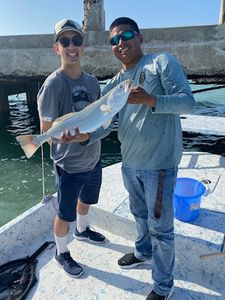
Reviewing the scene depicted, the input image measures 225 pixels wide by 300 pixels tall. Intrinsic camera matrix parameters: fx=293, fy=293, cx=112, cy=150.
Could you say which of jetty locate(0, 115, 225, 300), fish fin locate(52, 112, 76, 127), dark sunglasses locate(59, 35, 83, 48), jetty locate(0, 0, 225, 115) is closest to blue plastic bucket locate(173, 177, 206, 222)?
jetty locate(0, 115, 225, 300)

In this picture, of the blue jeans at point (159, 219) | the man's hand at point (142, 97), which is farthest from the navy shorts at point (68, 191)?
the man's hand at point (142, 97)

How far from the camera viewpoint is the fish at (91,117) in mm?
2697

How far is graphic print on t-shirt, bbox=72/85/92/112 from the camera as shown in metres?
3.48

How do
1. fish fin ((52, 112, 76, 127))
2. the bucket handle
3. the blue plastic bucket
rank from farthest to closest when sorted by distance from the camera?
the bucket handle < the blue plastic bucket < fish fin ((52, 112, 76, 127))

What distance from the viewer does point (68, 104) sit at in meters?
3.46

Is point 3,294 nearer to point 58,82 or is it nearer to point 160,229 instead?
point 160,229

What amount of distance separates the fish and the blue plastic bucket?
151 cm

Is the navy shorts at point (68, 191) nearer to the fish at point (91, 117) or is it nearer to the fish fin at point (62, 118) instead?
the fish at point (91, 117)

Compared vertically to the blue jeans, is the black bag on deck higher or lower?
lower

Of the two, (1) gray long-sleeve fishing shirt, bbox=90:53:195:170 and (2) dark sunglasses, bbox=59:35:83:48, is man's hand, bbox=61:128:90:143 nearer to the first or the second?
(1) gray long-sleeve fishing shirt, bbox=90:53:195:170

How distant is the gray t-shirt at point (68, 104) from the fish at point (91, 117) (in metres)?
0.23

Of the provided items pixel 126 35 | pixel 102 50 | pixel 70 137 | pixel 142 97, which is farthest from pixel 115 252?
pixel 102 50

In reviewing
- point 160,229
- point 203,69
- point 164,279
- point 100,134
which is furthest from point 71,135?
point 203,69

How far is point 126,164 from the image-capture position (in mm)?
3131
